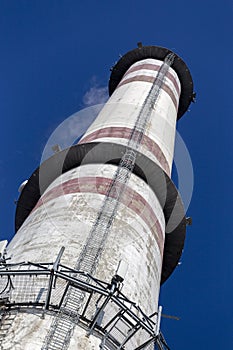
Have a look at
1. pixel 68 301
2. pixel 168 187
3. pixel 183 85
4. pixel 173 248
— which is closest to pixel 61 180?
pixel 168 187

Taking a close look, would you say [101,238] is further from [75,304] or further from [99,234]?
[75,304]

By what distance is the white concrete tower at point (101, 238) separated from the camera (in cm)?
1030

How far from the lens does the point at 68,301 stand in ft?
34.8

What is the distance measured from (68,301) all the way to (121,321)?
4.64 ft

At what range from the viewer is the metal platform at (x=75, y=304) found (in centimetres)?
1029

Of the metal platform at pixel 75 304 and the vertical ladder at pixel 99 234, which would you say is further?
the metal platform at pixel 75 304

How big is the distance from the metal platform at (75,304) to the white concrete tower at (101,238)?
1.0 inches

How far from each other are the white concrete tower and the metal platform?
0.02m

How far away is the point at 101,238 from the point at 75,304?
8.96 ft

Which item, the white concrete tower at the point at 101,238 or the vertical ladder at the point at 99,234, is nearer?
the vertical ladder at the point at 99,234

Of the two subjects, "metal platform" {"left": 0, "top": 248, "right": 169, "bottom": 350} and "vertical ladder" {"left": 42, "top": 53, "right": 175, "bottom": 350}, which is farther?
"metal platform" {"left": 0, "top": 248, "right": 169, "bottom": 350}

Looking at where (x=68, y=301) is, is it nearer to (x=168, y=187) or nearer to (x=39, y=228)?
(x=39, y=228)

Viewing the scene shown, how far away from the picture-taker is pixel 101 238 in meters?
13.0

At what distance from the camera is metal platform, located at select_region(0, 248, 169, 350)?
33.8 ft
